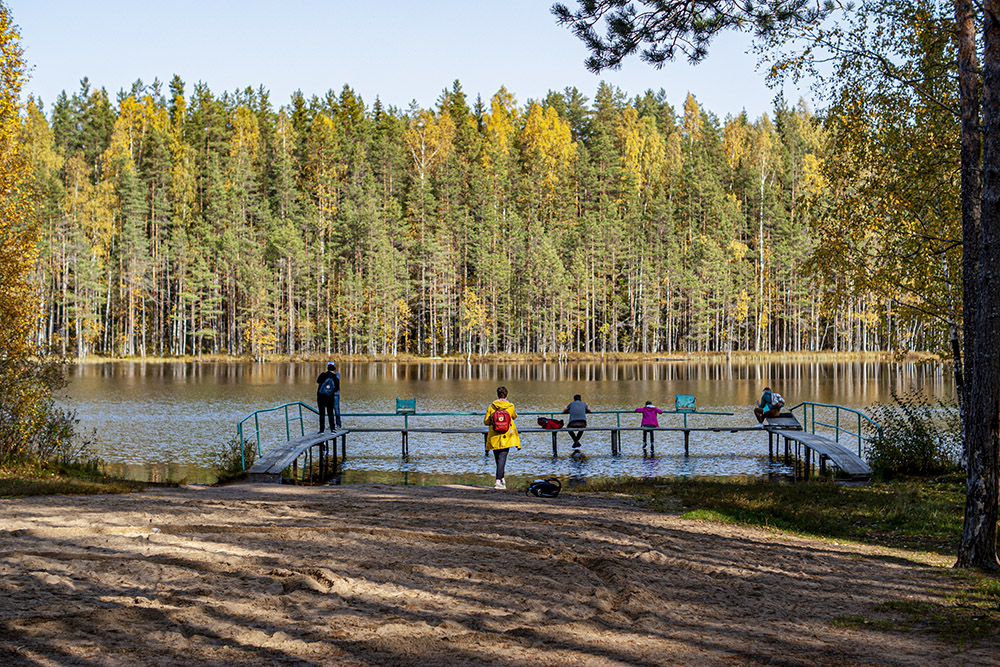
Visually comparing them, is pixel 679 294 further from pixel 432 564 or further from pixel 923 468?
pixel 432 564

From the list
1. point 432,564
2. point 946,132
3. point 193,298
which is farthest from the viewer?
point 193,298

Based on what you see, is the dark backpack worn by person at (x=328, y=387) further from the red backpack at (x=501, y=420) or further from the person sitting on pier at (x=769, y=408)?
the person sitting on pier at (x=769, y=408)

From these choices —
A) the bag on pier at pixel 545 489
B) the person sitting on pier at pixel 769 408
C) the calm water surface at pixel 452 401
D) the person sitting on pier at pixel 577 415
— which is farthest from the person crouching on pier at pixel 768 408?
the bag on pier at pixel 545 489

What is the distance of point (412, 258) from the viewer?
8688cm

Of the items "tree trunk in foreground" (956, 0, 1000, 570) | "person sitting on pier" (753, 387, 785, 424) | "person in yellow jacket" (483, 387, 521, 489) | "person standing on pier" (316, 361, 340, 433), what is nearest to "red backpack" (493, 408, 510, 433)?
"person in yellow jacket" (483, 387, 521, 489)

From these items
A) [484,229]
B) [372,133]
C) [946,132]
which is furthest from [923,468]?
[372,133]

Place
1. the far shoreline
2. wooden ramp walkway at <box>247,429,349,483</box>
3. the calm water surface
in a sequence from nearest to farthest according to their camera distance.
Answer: wooden ramp walkway at <box>247,429,349,483</box>, the calm water surface, the far shoreline

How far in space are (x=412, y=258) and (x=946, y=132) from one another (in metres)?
73.3

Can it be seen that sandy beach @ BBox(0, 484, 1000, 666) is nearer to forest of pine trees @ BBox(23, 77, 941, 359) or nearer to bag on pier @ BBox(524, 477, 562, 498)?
bag on pier @ BBox(524, 477, 562, 498)

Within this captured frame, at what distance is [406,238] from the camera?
8675cm

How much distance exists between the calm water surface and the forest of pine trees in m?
7.63

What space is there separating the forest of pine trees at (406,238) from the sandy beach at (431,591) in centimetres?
6883

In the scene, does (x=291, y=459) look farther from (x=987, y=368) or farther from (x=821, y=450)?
(x=987, y=368)

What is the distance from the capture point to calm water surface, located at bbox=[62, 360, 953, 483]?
2177cm
